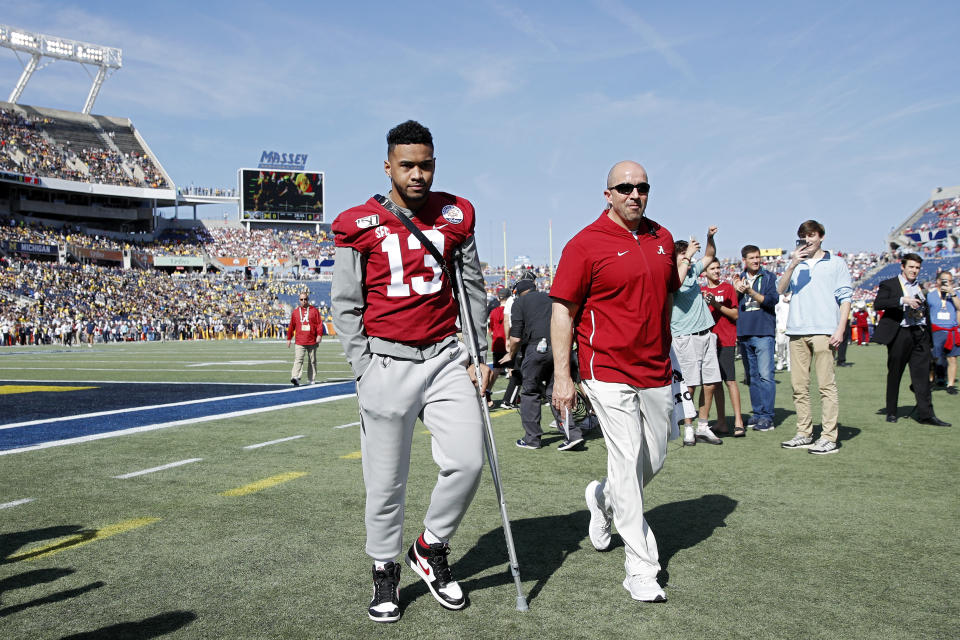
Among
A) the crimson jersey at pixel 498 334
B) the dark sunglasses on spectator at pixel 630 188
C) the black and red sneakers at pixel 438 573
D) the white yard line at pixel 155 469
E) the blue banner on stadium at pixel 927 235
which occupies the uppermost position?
the blue banner on stadium at pixel 927 235

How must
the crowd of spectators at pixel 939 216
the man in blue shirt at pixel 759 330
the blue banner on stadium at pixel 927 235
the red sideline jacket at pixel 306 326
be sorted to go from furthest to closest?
the crowd of spectators at pixel 939 216 < the blue banner on stadium at pixel 927 235 < the red sideline jacket at pixel 306 326 < the man in blue shirt at pixel 759 330

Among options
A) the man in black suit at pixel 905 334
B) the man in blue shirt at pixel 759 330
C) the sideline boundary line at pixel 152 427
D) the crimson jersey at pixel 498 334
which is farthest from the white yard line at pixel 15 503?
the man in black suit at pixel 905 334

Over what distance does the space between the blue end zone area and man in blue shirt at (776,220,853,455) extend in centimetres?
660

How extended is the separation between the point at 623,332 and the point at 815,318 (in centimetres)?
381

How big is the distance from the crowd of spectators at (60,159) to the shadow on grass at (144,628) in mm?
61523

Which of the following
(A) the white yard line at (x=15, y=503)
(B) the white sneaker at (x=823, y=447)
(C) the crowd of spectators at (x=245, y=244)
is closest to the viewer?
(A) the white yard line at (x=15, y=503)

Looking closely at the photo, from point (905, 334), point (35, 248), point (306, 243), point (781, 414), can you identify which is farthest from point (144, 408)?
point (306, 243)

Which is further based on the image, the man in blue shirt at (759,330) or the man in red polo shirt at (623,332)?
the man in blue shirt at (759,330)

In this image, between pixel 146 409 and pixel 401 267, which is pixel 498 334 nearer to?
pixel 146 409

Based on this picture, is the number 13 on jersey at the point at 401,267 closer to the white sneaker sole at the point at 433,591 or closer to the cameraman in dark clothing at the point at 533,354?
the white sneaker sole at the point at 433,591

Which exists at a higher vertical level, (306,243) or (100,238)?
(306,243)

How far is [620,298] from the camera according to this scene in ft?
11.8

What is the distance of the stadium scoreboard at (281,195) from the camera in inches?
2886

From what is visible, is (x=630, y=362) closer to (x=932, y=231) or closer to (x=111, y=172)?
(x=932, y=231)
